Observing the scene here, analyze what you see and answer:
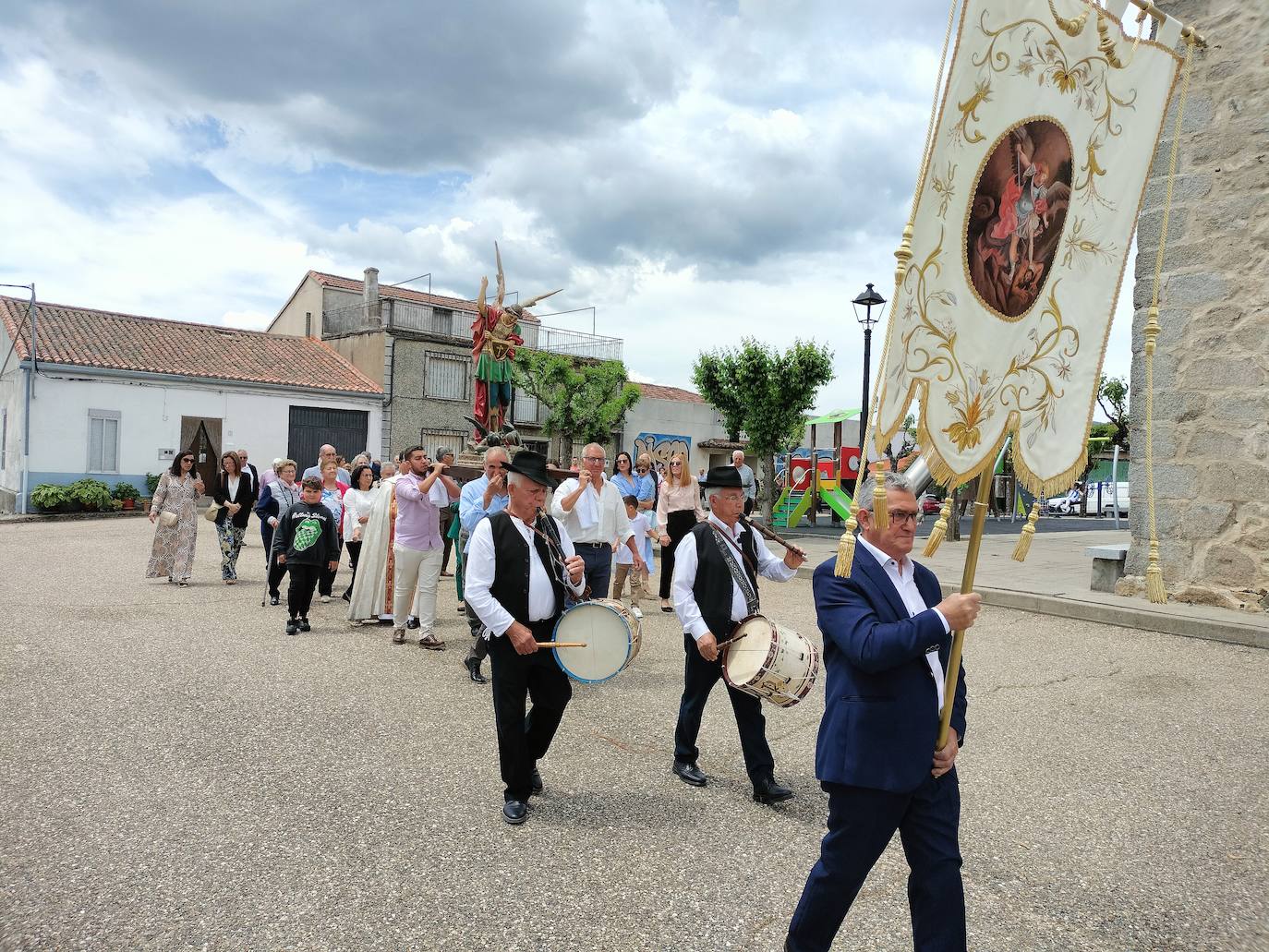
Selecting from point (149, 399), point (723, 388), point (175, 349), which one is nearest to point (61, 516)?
point (149, 399)

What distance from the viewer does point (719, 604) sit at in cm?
433

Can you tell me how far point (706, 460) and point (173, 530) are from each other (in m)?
33.4

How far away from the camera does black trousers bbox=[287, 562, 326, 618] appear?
8.26m

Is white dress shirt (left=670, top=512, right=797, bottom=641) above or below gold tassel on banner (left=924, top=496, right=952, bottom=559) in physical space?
below

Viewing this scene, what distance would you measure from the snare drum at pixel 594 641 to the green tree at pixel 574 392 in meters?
29.5

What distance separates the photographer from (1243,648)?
26.7 ft

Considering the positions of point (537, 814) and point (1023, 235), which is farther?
point (537, 814)

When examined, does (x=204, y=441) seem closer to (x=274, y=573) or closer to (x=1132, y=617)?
(x=274, y=573)

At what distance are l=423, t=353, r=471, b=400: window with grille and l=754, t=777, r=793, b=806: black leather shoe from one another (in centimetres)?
3010

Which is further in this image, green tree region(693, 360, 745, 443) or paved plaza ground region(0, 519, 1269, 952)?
green tree region(693, 360, 745, 443)

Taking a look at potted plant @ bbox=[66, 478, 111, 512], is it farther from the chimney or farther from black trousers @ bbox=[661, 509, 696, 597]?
black trousers @ bbox=[661, 509, 696, 597]

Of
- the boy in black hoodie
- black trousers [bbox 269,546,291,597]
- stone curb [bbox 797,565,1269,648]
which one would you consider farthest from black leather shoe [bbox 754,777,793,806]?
black trousers [bbox 269,546,291,597]

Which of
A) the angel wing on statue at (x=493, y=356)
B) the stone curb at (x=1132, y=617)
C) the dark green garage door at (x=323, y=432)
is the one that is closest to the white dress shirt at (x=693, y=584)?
the stone curb at (x=1132, y=617)

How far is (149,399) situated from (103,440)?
176 centimetres
